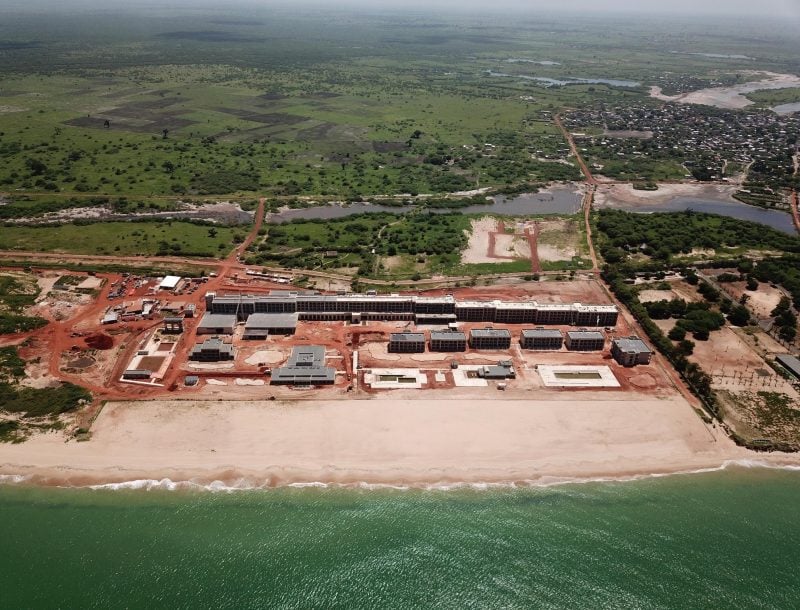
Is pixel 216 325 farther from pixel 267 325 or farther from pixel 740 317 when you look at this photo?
pixel 740 317

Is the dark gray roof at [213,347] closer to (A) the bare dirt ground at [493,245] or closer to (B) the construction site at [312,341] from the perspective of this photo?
(B) the construction site at [312,341]

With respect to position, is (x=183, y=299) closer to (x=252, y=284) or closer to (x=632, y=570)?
(x=252, y=284)

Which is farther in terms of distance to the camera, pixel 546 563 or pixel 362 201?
pixel 362 201

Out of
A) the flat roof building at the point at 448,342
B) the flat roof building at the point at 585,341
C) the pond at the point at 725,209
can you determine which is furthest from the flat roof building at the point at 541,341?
the pond at the point at 725,209

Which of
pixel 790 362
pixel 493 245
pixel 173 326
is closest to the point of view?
pixel 790 362

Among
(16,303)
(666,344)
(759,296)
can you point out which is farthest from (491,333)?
(16,303)

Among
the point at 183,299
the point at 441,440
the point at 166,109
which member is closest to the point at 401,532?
the point at 441,440

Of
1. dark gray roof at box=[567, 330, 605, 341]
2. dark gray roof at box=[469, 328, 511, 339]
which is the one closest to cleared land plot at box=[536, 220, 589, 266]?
dark gray roof at box=[567, 330, 605, 341]
